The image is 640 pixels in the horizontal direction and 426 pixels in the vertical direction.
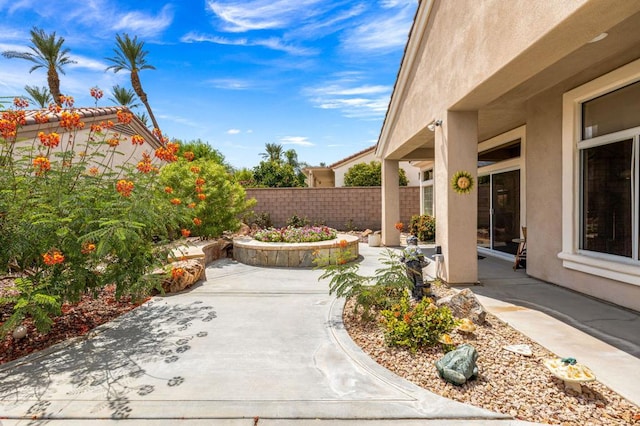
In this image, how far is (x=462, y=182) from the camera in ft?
20.3

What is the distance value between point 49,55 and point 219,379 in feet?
92.4

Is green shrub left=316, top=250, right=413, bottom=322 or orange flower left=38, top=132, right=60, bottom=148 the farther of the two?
green shrub left=316, top=250, right=413, bottom=322

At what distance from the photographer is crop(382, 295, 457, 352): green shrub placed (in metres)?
3.76

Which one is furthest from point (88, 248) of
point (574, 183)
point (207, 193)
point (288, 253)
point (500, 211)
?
point (500, 211)

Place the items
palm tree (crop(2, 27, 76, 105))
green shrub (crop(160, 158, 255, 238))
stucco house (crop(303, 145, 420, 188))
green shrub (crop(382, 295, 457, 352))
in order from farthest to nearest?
stucco house (crop(303, 145, 420, 188)) → palm tree (crop(2, 27, 76, 105)) → green shrub (crop(160, 158, 255, 238)) → green shrub (crop(382, 295, 457, 352))

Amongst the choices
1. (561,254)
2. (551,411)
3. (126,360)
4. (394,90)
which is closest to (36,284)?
(126,360)

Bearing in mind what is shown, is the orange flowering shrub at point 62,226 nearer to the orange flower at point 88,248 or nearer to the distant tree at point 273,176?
the orange flower at point 88,248

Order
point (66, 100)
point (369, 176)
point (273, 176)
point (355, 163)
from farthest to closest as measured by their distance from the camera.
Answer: point (273, 176) < point (355, 163) < point (369, 176) < point (66, 100)

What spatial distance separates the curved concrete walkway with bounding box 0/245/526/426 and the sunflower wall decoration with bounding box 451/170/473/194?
3.39m

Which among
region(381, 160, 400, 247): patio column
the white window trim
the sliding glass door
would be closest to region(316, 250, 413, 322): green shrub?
the white window trim

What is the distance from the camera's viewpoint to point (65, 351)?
3.97 meters

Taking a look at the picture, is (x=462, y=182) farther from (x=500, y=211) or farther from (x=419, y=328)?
(x=500, y=211)

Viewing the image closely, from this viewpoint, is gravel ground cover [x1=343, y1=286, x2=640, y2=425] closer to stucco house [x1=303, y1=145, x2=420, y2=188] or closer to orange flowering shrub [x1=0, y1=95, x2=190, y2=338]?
orange flowering shrub [x1=0, y1=95, x2=190, y2=338]

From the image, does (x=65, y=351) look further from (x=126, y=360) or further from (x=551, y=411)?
(x=551, y=411)
